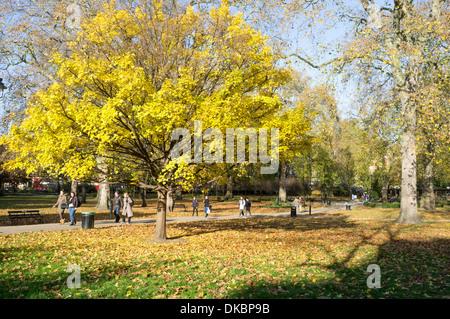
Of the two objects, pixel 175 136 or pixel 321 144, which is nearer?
pixel 175 136

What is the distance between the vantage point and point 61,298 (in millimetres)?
6137

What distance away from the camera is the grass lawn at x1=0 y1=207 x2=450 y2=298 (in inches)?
267

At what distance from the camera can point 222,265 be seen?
363 inches

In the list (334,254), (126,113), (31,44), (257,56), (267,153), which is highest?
(31,44)

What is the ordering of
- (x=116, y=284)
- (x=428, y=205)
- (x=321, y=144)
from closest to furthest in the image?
(x=116, y=284) < (x=428, y=205) < (x=321, y=144)

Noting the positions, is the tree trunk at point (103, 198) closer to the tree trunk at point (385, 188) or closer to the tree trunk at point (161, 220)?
the tree trunk at point (161, 220)

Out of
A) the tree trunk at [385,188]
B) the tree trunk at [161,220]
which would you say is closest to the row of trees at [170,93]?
the tree trunk at [161,220]

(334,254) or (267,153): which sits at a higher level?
(267,153)

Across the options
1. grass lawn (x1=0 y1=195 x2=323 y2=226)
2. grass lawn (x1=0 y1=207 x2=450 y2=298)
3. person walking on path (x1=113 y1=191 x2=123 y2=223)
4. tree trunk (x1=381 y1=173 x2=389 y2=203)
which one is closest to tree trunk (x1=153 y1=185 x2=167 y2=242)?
grass lawn (x1=0 y1=207 x2=450 y2=298)

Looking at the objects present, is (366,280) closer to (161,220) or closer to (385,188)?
(161,220)

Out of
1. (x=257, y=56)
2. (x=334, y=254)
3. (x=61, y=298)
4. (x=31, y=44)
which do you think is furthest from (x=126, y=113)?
(x=31, y=44)

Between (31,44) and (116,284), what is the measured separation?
Answer: 2256cm

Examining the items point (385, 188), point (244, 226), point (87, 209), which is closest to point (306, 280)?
point (244, 226)
